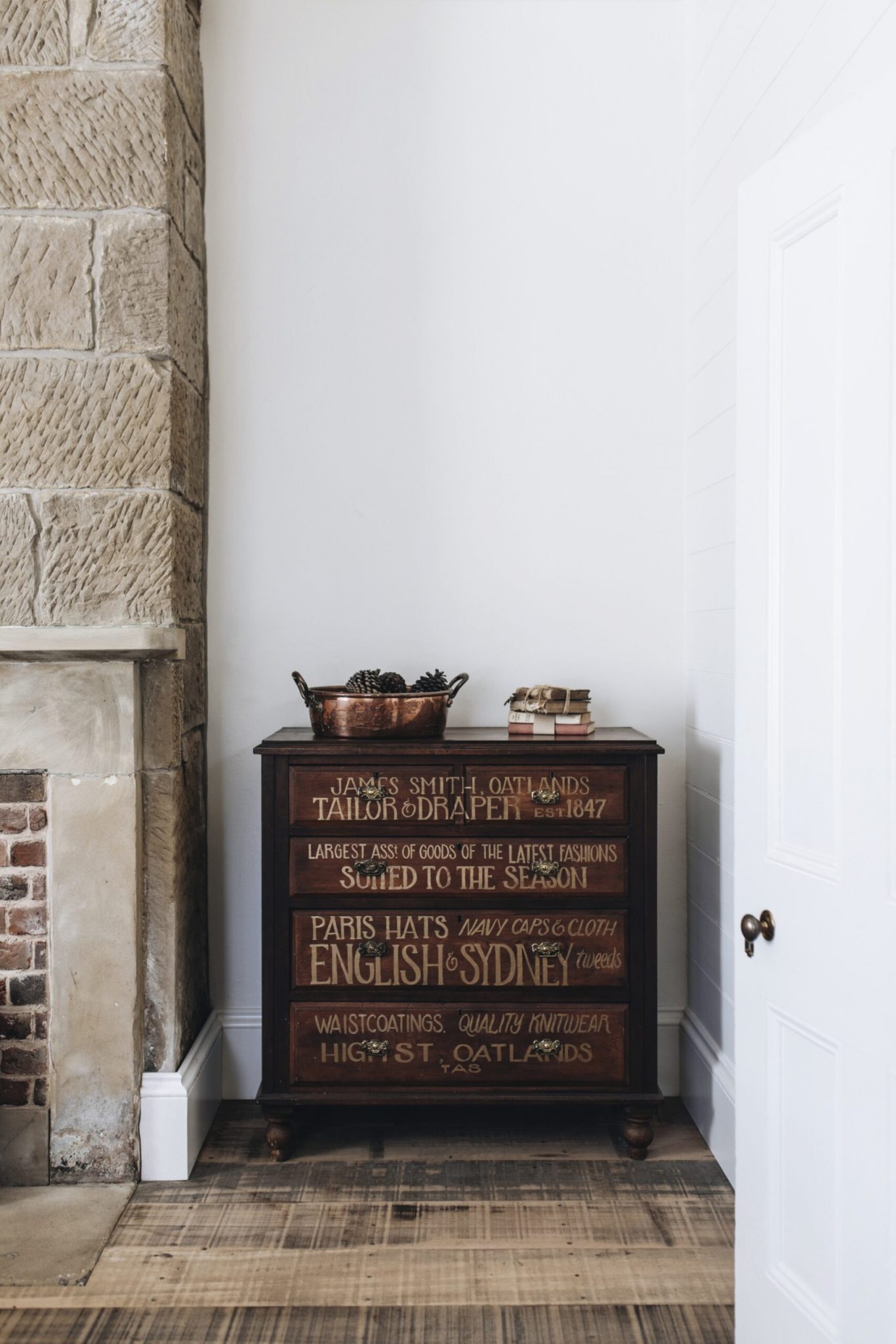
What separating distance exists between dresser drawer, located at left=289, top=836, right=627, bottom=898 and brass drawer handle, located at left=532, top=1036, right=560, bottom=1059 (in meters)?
0.34

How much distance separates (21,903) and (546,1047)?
126 centimetres

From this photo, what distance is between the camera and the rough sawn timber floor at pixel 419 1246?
175 centimetres

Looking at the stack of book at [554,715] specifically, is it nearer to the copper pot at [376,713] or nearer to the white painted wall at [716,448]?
the copper pot at [376,713]

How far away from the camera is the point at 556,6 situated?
Answer: 2639mm

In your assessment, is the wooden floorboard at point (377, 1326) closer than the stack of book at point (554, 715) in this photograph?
Yes

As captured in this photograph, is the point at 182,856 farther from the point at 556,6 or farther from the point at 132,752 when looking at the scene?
the point at 556,6

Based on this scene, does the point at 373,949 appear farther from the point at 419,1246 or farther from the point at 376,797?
the point at 419,1246

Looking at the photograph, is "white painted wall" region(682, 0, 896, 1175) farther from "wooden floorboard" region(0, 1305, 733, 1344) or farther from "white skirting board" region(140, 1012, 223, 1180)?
"white skirting board" region(140, 1012, 223, 1180)

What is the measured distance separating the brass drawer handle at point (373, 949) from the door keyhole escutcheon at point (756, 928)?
97cm

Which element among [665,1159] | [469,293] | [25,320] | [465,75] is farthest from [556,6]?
[665,1159]

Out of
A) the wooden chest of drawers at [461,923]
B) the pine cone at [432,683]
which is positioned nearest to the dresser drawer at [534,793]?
the wooden chest of drawers at [461,923]

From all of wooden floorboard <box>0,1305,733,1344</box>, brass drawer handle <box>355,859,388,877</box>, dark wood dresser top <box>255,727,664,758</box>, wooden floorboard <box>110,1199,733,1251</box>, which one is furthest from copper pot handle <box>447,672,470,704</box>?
wooden floorboard <box>0,1305,733,1344</box>

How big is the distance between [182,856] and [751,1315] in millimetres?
1531

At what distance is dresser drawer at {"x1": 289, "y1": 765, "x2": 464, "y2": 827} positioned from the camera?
227cm
